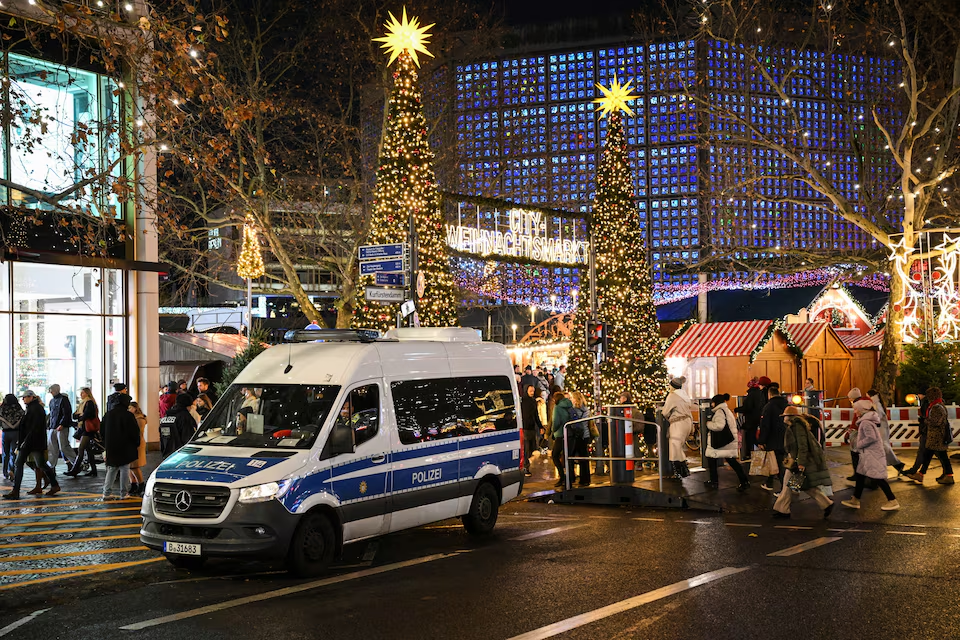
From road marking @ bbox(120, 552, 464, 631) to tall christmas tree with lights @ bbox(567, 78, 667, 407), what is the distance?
14767 mm

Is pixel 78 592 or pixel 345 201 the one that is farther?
pixel 345 201

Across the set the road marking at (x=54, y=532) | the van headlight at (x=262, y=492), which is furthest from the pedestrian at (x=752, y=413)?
the van headlight at (x=262, y=492)

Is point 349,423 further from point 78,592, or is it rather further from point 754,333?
point 754,333

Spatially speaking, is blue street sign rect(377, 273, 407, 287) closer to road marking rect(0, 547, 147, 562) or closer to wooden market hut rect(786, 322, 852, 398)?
road marking rect(0, 547, 147, 562)

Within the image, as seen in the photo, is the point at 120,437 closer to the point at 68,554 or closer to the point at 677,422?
the point at 68,554

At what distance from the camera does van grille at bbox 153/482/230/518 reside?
9516mm

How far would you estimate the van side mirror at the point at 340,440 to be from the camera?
10016mm

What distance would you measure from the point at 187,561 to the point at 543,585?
3.71m

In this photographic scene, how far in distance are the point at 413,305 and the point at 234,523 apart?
310 inches

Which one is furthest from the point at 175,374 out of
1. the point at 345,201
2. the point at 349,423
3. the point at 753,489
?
the point at 349,423

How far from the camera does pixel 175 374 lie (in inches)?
1270

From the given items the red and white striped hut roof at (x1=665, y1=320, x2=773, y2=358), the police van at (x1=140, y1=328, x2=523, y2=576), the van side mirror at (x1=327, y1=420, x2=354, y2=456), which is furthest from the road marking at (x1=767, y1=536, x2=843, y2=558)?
the red and white striped hut roof at (x1=665, y1=320, x2=773, y2=358)

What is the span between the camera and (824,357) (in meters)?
33.8

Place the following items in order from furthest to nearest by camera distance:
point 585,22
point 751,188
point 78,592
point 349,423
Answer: point 585,22, point 751,188, point 349,423, point 78,592
